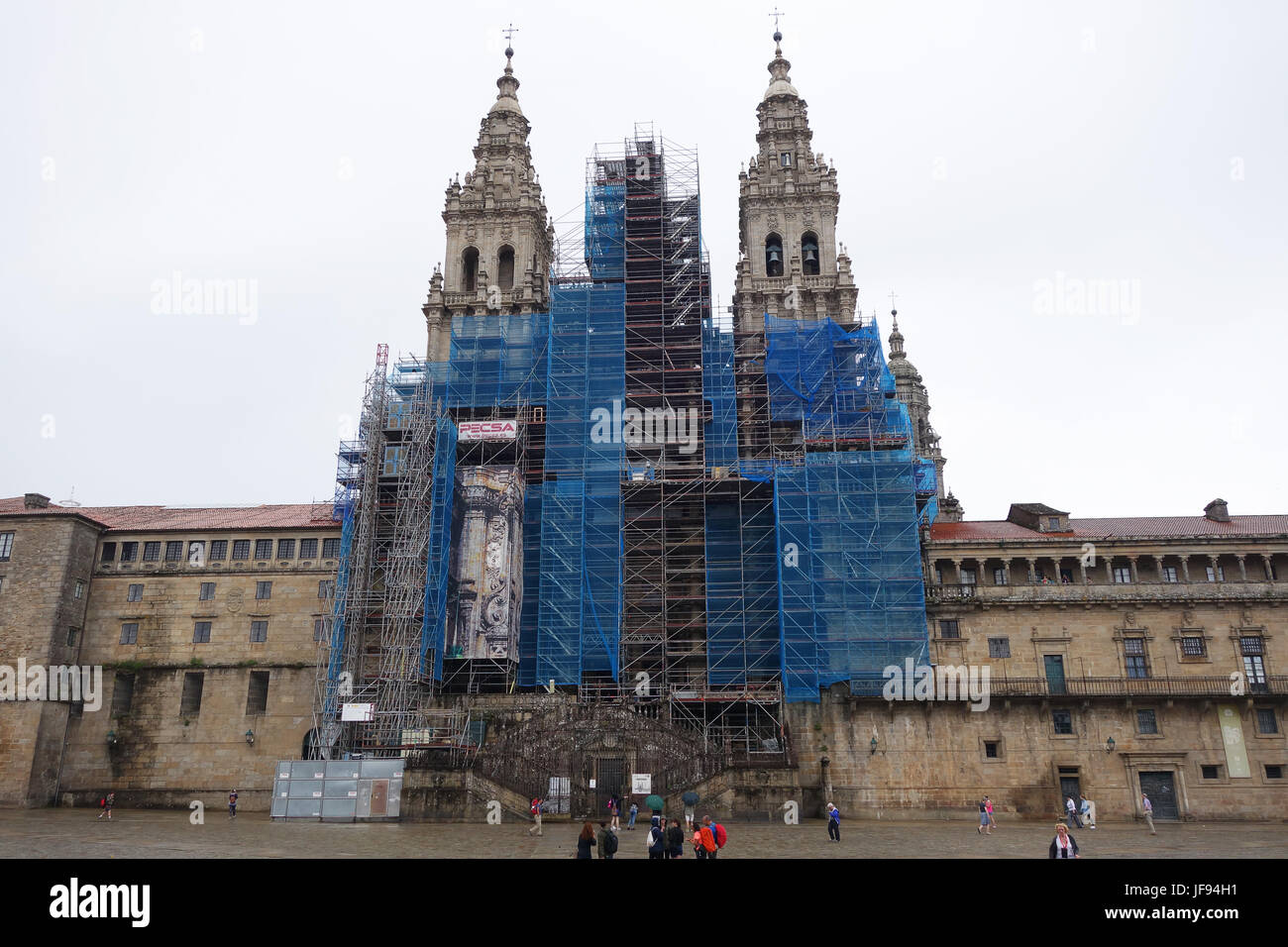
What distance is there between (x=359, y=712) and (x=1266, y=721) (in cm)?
4231

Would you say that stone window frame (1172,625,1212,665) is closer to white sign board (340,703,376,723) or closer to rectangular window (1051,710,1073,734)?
rectangular window (1051,710,1073,734)

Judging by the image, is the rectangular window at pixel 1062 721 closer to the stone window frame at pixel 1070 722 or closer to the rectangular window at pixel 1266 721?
the stone window frame at pixel 1070 722

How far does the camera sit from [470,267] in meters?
64.0

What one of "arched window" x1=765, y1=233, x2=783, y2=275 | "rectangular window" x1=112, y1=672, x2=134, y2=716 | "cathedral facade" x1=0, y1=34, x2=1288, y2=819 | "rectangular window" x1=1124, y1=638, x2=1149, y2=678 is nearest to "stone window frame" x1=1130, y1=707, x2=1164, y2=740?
"cathedral facade" x1=0, y1=34, x2=1288, y2=819

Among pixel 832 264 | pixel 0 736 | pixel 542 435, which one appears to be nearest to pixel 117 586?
pixel 0 736

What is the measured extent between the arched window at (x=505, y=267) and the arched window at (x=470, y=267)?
145 cm

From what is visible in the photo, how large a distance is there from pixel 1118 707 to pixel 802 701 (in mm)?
14901

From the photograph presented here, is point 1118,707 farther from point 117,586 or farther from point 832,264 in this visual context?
point 117,586

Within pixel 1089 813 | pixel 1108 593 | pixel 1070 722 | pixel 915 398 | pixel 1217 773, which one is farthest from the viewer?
pixel 915 398

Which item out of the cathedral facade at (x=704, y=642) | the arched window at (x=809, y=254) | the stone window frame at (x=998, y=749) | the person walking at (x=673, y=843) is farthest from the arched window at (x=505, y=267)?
the person walking at (x=673, y=843)

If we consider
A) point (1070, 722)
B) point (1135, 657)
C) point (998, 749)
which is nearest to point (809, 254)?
point (1135, 657)

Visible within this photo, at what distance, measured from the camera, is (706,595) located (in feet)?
163

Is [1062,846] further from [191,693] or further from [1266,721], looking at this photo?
[191,693]

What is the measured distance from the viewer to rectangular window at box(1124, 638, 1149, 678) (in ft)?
154
